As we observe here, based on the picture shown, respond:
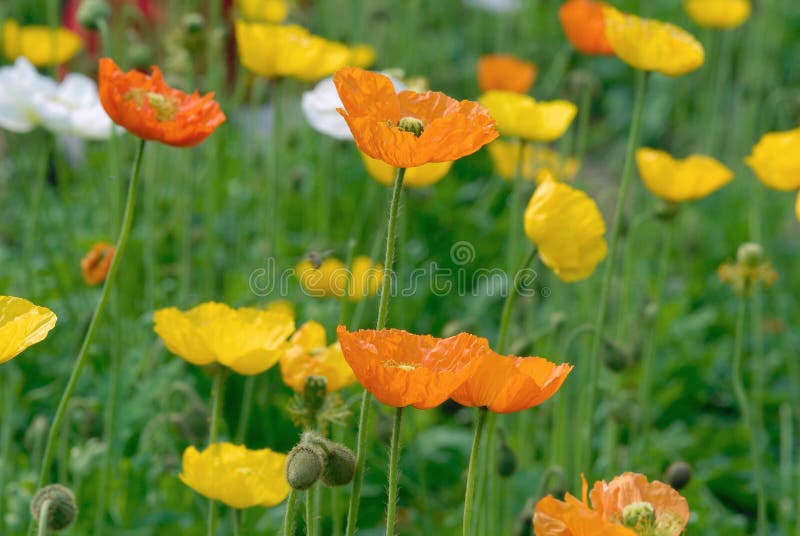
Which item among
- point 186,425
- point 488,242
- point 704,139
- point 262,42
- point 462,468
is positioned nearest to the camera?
point 186,425

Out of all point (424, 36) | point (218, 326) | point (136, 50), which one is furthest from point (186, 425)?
point (424, 36)

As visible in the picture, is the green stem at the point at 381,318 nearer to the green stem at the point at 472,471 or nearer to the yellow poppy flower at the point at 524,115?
the green stem at the point at 472,471

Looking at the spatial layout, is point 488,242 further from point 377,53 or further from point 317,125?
point 317,125

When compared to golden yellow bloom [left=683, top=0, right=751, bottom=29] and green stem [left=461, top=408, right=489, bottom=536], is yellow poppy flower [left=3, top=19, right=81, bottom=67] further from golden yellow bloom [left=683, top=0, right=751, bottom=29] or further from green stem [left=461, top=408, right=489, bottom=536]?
green stem [left=461, top=408, right=489, bottom=536]

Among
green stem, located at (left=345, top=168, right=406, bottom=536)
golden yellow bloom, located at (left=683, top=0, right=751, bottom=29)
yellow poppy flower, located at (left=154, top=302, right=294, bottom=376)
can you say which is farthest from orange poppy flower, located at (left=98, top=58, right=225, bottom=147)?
golden yellow bloom, located at (left=683, top=0, right=751, bottom=29)

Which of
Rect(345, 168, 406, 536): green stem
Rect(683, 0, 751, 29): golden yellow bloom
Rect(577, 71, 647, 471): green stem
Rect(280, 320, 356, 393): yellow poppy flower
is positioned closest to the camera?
Rect(345, 168, 406, 536): green stem

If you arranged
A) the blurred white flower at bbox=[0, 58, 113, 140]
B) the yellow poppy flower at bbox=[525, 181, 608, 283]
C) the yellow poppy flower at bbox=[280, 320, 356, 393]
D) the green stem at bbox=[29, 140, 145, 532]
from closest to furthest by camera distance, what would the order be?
the green stem at bbox=[29, 140, 145, 532] < the yellow poppy flower at bbox=[280, 320, 356, 393] < the yellow poppy flower at bbox=[525, 181, 608, 283] < the blurred white flower at bbox=[0, 58, 113, 140]
